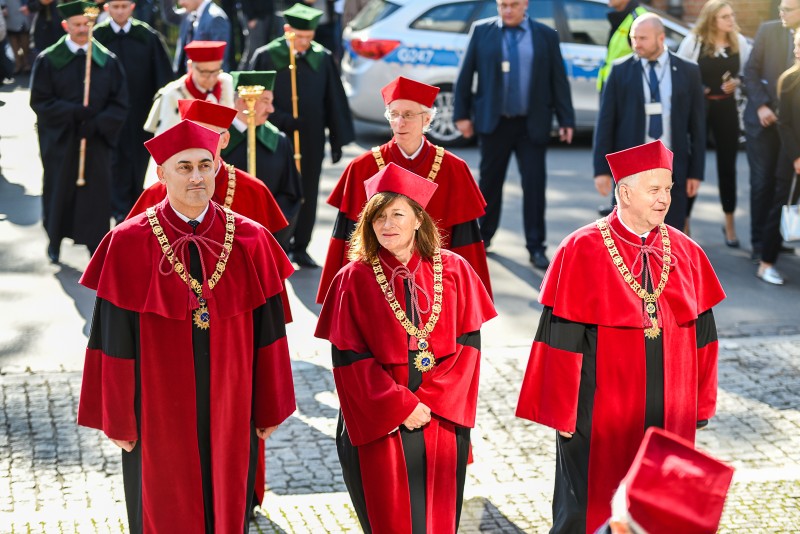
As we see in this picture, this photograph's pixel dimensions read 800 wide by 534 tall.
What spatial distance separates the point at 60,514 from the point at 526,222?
19.5 ft

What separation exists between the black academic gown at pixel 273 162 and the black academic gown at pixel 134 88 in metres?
3.85

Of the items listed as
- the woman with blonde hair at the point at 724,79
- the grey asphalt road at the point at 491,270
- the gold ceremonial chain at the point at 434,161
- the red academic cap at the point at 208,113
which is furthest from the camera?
the woman with blonde hair at the point at 724,79

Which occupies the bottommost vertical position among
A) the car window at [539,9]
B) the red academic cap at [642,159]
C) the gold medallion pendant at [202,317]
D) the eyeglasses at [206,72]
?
the car window at [539,9]

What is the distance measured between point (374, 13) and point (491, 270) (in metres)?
6.11

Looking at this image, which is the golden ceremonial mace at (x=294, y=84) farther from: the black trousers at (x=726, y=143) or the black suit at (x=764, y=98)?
the black suit at (x=764, y=98)

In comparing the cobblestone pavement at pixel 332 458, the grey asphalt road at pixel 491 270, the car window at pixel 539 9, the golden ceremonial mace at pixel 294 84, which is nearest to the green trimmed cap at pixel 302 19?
the golden ceremonial mace at pixel 294 84

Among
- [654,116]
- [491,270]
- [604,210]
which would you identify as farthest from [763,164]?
[491,270]

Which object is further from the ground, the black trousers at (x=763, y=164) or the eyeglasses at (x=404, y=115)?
the eyeglasses at (x=404, y=115)

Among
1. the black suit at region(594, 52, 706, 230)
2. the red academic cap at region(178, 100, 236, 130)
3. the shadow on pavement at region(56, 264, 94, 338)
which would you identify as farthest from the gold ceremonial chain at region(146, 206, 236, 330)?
the black suit at region(594, 52, 706, 230)

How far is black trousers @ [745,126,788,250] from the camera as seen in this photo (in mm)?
11289

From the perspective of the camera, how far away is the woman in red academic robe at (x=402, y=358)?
17.6 feet

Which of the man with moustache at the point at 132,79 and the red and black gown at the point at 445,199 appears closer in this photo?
the red and black gown at the point at 445,199

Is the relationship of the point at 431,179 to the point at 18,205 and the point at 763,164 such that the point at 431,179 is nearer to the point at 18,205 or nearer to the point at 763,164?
the point at 763,164

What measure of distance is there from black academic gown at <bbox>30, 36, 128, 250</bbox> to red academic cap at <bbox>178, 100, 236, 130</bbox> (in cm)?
466
